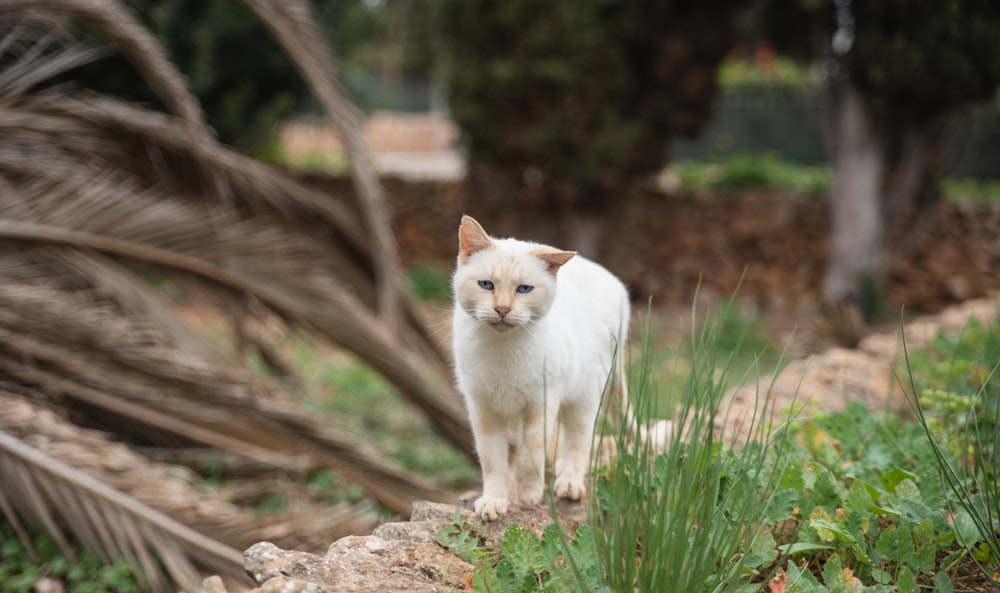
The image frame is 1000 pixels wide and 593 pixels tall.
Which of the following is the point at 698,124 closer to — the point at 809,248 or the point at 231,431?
the point at 809,248

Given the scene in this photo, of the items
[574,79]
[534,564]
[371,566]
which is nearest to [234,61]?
[574,79]

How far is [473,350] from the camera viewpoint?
2393 mm

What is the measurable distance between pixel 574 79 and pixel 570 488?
6395 millimetres

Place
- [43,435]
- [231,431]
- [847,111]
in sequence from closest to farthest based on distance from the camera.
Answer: [43,435] → [231,431] → [847,111]

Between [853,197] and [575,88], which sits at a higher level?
[575,88]

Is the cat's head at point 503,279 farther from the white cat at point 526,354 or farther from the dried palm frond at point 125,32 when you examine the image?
the dried palm frond at point 125,32

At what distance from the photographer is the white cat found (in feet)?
7.55

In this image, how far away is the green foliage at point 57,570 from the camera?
3.59m

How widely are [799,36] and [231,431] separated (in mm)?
6670

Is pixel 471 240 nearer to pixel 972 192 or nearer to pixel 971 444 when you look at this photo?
pixel 971 444

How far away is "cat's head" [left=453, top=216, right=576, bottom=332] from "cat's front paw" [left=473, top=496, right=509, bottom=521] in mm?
449

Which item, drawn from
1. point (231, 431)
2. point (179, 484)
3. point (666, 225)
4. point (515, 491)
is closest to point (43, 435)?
point (179, 484)

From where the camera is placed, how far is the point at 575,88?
8.52 meters

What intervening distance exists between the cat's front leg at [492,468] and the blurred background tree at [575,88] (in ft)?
20.9
